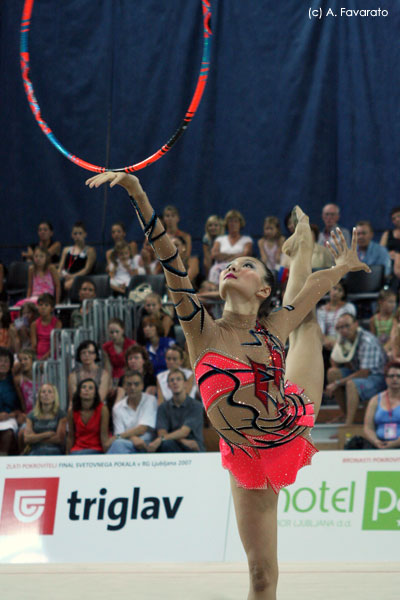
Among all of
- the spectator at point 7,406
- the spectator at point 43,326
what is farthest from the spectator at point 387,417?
the spectator at point 43,326

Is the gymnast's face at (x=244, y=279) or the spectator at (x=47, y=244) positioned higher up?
the gymnast's face at (x=244, y=279)

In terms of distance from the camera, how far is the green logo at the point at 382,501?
5270 mm

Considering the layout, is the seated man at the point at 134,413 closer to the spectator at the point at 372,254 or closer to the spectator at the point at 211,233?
the spectator at the point at 211,233

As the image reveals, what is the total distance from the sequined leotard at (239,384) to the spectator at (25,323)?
17.8ft

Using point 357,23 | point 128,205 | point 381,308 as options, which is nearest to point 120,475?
point 381,308

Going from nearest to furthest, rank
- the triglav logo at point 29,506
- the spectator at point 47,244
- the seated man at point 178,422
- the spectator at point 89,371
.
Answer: the triglav logo at point 29,506 → the seated man at point 178,422 → the spectator at point 89,371 → the spectator at point 47,244

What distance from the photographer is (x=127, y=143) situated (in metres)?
10.5

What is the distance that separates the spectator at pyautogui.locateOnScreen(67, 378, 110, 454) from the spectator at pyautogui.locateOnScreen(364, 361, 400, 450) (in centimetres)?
212

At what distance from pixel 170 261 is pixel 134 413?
156 inches

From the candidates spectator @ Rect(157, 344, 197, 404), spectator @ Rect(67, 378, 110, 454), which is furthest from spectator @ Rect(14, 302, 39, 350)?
spectator @ Rect(157, 344, 197, 404)

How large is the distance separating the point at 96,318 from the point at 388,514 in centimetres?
370

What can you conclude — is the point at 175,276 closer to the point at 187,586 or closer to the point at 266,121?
the point at 187,586

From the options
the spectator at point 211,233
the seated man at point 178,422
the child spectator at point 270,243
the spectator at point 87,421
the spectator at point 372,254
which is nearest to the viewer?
the seated man at point 178,422

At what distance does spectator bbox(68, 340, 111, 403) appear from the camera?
24.1ft
